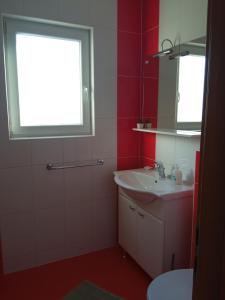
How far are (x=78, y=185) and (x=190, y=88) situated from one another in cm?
130

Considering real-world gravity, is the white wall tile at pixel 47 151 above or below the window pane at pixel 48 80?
below

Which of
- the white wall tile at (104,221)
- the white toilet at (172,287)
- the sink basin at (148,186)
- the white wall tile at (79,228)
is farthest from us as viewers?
the white wall tile at (104,221)

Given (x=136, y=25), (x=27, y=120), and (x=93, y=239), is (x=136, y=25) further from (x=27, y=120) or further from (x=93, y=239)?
(x=93, y=239)

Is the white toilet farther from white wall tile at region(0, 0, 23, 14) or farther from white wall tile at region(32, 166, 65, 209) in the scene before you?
white wall tile at region(0, 0, 23, 14)

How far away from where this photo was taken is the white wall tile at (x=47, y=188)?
2176 millimetres

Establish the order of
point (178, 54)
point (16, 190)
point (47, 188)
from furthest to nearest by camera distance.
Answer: point (47, 188) < point (16, 190) < point (178, 54)

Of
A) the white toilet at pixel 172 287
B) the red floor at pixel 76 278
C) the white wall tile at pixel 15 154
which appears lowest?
the red floor at pixel 76 278

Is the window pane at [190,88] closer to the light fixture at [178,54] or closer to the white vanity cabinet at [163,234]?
the light fixture at [178,54]

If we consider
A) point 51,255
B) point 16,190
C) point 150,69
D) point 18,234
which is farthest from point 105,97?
point 51,255

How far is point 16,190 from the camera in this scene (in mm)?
2109

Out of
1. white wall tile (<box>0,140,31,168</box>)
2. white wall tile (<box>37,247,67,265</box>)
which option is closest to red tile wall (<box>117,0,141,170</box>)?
white wall tile (<box>0,140,31,168</box>)

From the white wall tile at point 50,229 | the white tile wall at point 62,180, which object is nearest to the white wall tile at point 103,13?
the white tile wall at point 62,180

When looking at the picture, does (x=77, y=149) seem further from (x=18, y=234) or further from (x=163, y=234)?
(x=163, y=234)

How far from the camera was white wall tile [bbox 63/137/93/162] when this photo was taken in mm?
2250
